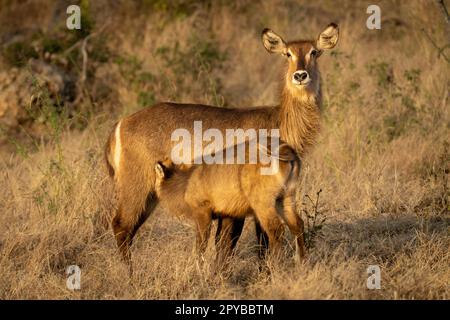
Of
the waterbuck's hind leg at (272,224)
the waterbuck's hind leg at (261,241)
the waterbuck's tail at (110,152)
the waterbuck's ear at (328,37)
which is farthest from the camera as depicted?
the waterbuck's ear at (328,37)

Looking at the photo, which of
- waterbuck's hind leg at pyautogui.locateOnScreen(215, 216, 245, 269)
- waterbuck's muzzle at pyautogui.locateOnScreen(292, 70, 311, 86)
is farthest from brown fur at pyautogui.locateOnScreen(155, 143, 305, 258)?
waterbuck's muzzle at pyautogui.locateOnScreen(292, 70, 311, 86)

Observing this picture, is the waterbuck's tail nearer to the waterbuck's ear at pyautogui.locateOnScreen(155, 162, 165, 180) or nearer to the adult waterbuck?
the adult waterbuck

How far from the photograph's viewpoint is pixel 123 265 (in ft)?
18.5

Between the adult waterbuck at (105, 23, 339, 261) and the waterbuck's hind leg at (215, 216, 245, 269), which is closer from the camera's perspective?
the waterbuck's hind leg at (215, 216, 245, 269)

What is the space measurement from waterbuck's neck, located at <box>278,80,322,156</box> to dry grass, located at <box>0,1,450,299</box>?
548 mm

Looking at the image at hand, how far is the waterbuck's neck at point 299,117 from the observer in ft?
20.0

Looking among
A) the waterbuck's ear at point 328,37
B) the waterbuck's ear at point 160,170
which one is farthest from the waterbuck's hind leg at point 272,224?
the waterbuck's ear at point 328,37

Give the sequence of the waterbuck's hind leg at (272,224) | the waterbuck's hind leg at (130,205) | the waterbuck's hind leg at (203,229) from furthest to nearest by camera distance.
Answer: the waterbuck's hind leg at (130,205) < the waterbuck's hind leg at (203,229) < the waterbuck's hind leg at (272,224)

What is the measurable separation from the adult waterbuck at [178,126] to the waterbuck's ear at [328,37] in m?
0.20

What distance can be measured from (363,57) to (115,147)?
533 centimetres

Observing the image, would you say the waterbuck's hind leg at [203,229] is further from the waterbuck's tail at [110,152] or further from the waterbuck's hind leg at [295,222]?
the waterbuck's tail at [110,152]

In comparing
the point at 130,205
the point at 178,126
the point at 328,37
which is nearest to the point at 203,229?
the point at 130,205

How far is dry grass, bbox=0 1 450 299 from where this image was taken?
5.36 metres
